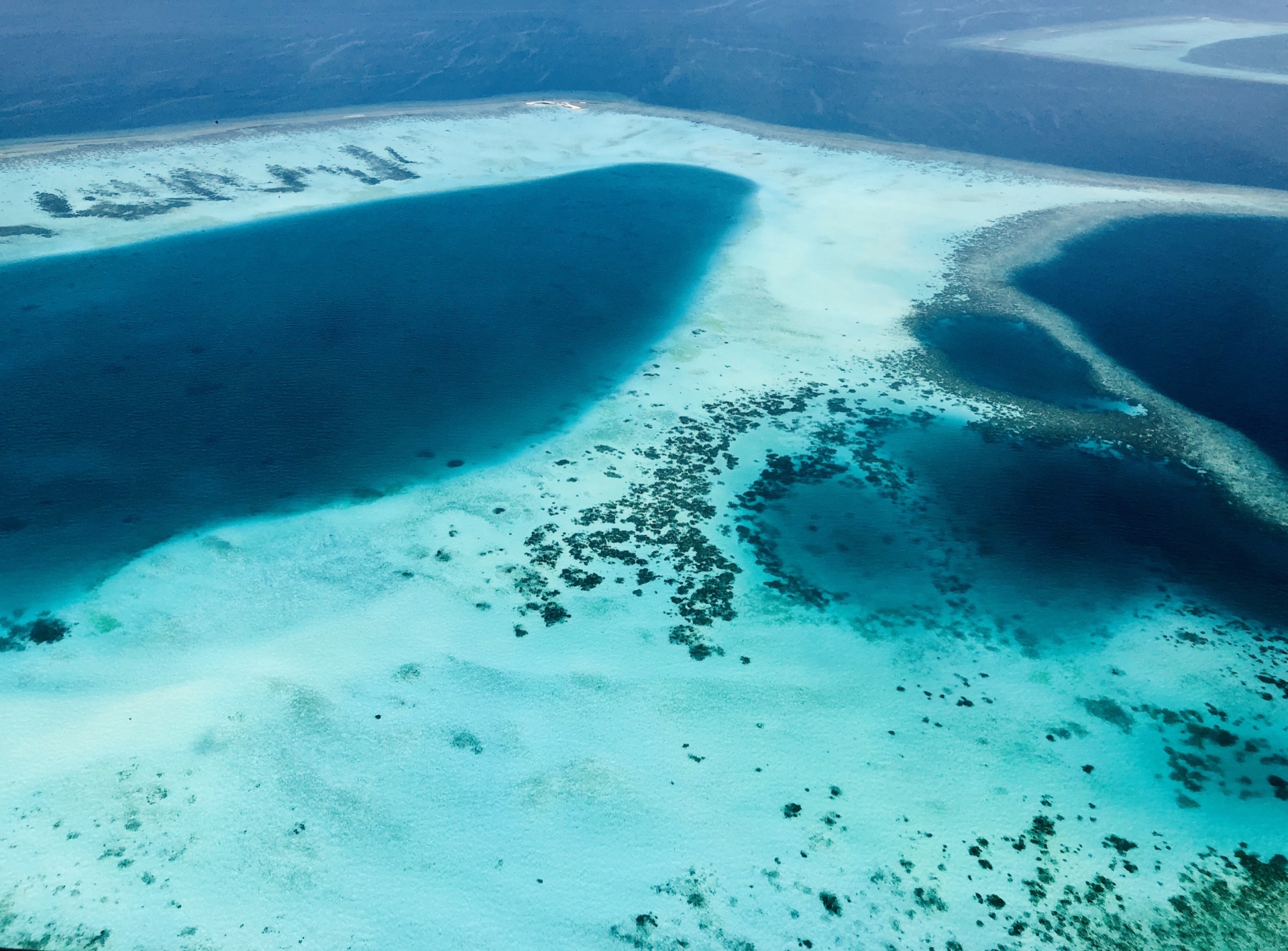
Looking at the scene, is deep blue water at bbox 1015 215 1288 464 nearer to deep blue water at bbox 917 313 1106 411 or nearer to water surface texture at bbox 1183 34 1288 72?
deep blue water at bbox 917 313 1106 411

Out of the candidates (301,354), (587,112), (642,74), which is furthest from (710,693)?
(642,74)

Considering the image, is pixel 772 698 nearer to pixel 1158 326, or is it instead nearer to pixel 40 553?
pixel 40 553

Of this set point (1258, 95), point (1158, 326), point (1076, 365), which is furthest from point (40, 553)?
point (1258, 95)

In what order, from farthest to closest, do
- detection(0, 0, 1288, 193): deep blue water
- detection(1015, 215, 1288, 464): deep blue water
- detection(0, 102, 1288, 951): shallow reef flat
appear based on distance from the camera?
detection(0, 0, 1288, 193): deep blue water
detection(1015, 215, 1288, 464): deep blue water
detection(0, 102, 1288, 951): shallow reef flat

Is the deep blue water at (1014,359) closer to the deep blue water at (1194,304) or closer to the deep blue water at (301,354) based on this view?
the deep blue water at (1194,304)

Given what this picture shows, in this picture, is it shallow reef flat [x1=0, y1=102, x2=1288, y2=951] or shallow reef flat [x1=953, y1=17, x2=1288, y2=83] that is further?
shallow reef flat [x1=953, y1=17, x2=1288, y2=83]

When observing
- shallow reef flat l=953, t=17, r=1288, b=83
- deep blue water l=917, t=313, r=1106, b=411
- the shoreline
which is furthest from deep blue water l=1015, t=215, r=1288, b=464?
shallow reef flat l=953, t=17, r=1288, b=83

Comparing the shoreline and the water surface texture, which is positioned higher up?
the water surface texture

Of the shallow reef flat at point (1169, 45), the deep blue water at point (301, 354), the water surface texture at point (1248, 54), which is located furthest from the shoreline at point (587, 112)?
the water surface texture at point (1248, 54)
